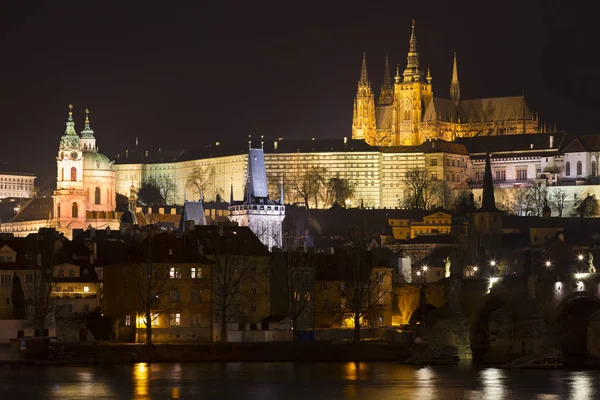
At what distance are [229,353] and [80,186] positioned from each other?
96.2 metres

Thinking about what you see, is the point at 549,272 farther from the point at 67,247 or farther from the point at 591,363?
the point at 67,247

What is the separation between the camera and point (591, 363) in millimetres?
90375

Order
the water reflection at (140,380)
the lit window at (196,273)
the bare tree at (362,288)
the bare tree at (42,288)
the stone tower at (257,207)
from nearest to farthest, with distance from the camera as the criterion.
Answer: the water reflection at (140,380) < the bare tree at (42,288) < the lit window at (196,273) < the bare tree at (362,288) < the stone tower at (257,207)

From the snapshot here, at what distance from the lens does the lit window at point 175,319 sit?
86.8 m

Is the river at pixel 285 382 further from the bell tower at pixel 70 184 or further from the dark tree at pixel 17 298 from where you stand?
the bell tower at pixel 70 184

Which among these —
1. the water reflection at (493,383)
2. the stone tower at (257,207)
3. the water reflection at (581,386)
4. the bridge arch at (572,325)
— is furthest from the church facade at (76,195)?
the water reflection at (581,386)

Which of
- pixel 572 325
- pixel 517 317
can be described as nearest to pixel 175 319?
pixel 517 317

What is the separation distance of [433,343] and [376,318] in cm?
523

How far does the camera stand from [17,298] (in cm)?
9000

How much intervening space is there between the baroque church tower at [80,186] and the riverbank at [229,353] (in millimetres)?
82758

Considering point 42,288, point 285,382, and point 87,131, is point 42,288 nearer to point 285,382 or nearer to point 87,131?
point 285,382

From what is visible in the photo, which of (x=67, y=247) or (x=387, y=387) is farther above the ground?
(x=67, y=247)

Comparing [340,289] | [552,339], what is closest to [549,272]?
[552,339]

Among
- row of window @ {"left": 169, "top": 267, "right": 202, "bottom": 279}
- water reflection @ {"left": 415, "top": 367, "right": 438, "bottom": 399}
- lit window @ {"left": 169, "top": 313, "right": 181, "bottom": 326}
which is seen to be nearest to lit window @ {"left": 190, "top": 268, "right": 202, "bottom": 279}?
row of window @ {"left": 169, "top": 267, "right": 202, "bottom": 279}
